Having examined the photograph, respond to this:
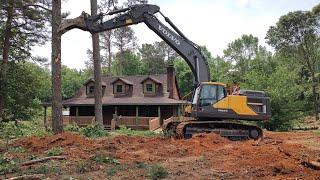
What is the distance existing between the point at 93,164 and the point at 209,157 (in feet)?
10.8

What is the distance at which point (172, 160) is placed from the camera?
11.7 metres

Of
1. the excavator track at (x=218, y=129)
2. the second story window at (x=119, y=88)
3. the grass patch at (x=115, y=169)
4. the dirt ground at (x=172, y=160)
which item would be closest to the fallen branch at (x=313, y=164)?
the dirt ground at (x=172, y=160)

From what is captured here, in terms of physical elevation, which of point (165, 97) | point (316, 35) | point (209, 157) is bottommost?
point (209, 157)

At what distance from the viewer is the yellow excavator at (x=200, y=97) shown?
1722 centimetres

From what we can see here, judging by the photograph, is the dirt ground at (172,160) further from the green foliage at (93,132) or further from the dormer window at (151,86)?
the dormer window at (151,86)

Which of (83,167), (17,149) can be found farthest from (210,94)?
(83,167)

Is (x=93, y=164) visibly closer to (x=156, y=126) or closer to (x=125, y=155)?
(x=125, y=155)

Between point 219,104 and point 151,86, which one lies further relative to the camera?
point 151,86

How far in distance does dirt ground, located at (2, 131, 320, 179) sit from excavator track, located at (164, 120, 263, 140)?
194cm

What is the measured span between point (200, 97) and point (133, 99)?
23.6m

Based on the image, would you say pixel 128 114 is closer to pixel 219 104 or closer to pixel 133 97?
pixel 133 97

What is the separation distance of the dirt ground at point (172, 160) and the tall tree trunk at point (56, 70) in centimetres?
287

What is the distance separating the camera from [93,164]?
10398mm

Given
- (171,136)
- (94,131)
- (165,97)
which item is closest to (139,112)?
(165,97)
